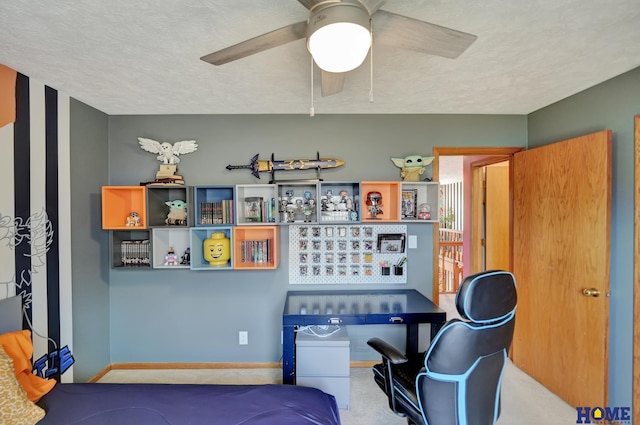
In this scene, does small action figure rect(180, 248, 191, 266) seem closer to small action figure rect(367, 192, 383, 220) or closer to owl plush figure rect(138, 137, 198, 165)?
Result: owl plush figure rect(138, 137, 198, 165)

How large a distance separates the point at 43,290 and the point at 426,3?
9.54 ft

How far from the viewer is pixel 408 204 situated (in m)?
2.54

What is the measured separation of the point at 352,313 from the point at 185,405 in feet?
3.80

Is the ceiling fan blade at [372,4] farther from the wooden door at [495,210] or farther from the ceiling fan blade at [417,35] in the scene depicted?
the wooden door at [495,210]

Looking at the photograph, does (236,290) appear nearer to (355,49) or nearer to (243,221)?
(243,221)

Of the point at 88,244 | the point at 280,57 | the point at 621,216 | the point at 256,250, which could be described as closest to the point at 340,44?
the point at 280,57

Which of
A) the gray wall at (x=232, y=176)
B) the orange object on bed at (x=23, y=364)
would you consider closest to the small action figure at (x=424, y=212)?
the gray wall at (x=232, y=176)

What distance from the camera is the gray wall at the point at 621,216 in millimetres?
1799

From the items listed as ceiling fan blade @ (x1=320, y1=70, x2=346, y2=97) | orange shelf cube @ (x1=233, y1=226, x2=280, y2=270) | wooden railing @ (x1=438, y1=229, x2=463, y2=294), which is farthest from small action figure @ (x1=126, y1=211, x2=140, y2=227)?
wooden railing @ (x1=438, y1=229, x2=463, y2=294)

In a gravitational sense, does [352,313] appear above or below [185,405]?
above

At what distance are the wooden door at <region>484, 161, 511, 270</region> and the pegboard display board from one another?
1.71m

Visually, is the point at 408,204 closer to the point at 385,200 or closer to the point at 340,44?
the point at 385,200

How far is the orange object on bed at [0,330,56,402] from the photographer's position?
4.73ft

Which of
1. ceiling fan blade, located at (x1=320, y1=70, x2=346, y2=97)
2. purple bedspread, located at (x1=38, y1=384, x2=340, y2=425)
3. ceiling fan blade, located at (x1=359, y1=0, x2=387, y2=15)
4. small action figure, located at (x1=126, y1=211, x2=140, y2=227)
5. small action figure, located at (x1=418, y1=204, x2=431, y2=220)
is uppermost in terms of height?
ceiling fan blade, located at (x1=359, y1=0, x2=387, y2=15)
